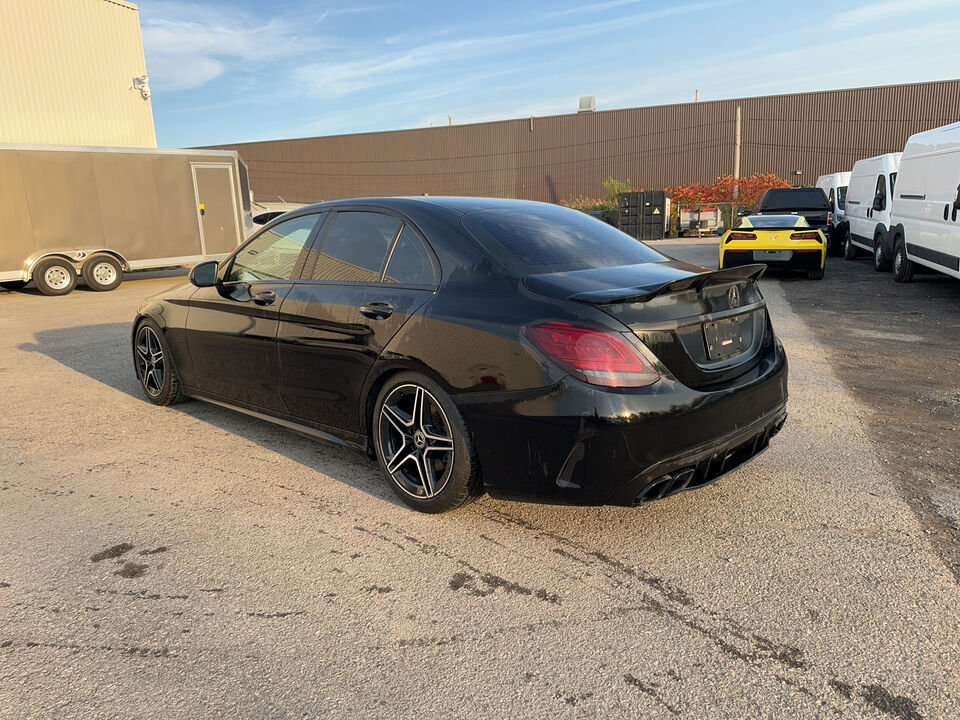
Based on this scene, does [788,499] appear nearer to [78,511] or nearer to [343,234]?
[343,234]

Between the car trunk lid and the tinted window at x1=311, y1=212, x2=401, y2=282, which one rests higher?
the tinted window at x1=311, y1=212, x2=401, y2=282

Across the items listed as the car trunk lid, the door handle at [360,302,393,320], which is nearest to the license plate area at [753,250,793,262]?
the car trunk lid

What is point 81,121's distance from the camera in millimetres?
22578

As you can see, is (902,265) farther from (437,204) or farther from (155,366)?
(155,366)

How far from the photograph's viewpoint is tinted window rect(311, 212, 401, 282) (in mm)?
3773

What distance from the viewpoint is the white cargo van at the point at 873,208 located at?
1376cm

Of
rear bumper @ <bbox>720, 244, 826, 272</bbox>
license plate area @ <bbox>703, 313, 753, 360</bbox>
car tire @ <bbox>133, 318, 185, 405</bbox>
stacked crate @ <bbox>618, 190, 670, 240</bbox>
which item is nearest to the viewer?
license plate area @ <bbox>703, 313, 753, 360</bbox>

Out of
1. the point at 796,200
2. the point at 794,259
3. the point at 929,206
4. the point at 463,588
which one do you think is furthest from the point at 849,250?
the point at 463,588

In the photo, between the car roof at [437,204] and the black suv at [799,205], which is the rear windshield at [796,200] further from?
the car roof at [437,204]

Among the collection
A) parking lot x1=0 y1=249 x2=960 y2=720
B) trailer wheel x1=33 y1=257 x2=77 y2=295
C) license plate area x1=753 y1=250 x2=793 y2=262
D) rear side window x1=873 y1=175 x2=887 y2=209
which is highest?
rear side window x1=873 y1=175 x2=887 y2=209

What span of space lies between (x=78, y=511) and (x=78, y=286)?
548 inches

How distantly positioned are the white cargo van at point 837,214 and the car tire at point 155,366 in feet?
54.6

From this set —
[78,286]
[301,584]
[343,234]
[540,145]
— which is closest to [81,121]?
[78,286]

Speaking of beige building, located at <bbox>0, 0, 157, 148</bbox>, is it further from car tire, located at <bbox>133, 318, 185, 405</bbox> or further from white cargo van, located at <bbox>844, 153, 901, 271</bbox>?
white cargo van, located at <bbox>844, 153, 901, 271</bbox>
